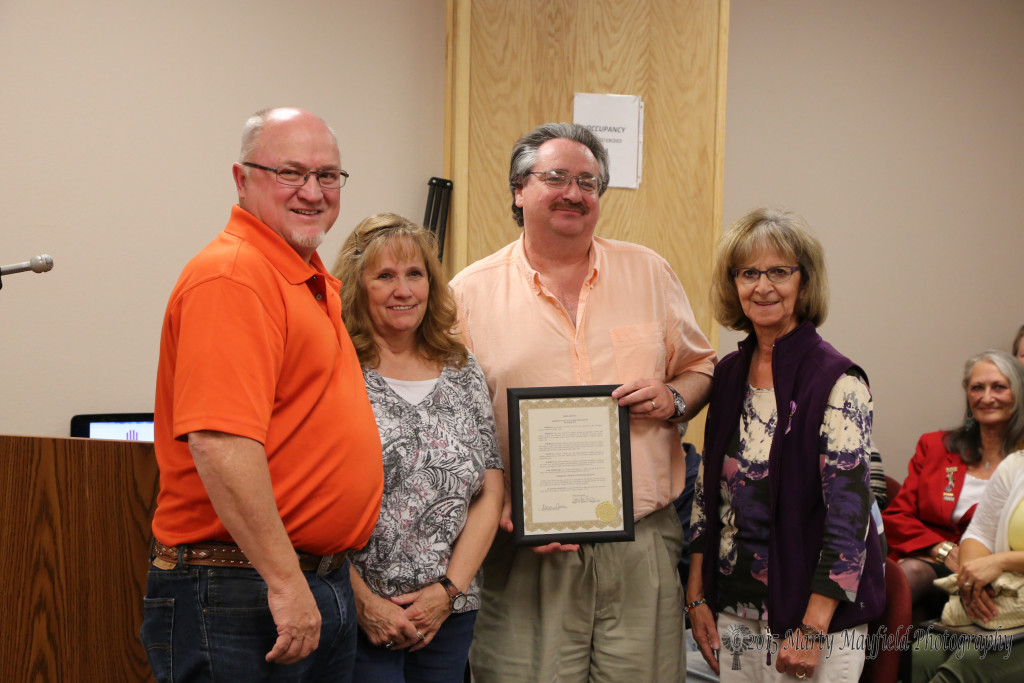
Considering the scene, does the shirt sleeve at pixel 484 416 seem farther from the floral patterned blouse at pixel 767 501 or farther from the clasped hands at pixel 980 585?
the clasped hands at pixel 980 585

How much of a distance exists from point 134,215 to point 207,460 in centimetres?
244

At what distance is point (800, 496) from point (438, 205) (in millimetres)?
2322

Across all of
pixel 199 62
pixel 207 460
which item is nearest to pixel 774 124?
pixel 199 62

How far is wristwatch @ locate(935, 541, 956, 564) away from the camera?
3.38 metres

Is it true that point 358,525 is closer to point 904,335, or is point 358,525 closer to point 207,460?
point 207,460

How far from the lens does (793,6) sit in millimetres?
4473

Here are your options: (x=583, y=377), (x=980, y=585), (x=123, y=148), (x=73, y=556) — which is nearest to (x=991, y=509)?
(x=980, y=585)

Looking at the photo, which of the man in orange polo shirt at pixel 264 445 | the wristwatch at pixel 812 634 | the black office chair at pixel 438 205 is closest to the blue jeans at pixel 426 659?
the man in orange polo shirt at pixel 264 445

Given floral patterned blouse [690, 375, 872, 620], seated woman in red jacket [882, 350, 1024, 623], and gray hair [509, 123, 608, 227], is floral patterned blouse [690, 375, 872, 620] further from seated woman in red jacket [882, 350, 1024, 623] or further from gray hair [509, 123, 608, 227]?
seated woman in red jacket [882, 350, 1024, 623]

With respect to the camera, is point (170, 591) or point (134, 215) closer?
point (170, 591)

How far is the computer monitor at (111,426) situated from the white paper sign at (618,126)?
6.90ft

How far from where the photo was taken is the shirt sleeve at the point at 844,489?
1.98 m

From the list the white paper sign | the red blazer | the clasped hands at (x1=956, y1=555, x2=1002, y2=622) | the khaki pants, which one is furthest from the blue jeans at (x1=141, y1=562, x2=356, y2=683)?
the red blazer

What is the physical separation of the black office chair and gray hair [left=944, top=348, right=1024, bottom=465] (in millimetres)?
2289
